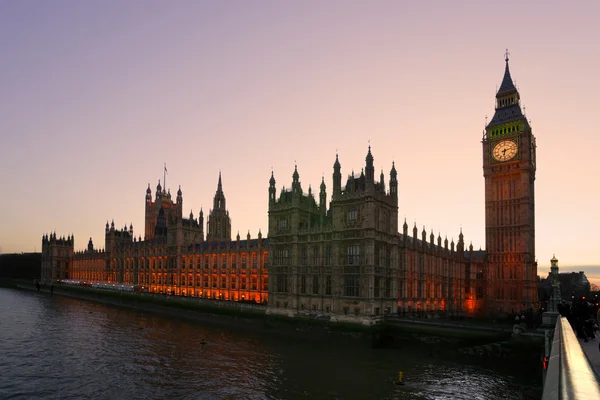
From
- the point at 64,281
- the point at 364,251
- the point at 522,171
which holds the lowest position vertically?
the point at 64,281

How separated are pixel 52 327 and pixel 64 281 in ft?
418

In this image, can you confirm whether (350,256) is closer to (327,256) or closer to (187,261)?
(327,256)

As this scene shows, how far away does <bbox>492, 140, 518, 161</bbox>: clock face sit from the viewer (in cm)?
10600

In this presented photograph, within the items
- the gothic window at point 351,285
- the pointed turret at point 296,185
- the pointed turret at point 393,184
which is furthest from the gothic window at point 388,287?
the pointed turret at point 296,185

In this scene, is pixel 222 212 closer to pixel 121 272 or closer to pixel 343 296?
pixel 121 272

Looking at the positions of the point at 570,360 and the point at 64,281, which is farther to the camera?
the point at 64,281

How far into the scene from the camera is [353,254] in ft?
250

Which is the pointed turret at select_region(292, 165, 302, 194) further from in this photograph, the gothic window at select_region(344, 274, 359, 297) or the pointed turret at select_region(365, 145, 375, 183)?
the gothic window at select_region(344, 274, 359, 297)

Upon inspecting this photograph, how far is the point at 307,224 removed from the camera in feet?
283

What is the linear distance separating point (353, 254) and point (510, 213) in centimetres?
5046

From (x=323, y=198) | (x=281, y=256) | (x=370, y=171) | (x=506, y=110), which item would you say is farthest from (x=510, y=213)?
(x=281, y=256)

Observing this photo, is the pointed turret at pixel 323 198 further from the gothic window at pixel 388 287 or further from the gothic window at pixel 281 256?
the gothic window at pixel 388 287

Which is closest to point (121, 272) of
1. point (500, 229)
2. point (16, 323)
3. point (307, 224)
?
point (16, 323)

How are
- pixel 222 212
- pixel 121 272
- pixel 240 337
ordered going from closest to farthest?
1. pixel 240 337
2. pixel 121 272
3. pixel 222 212
